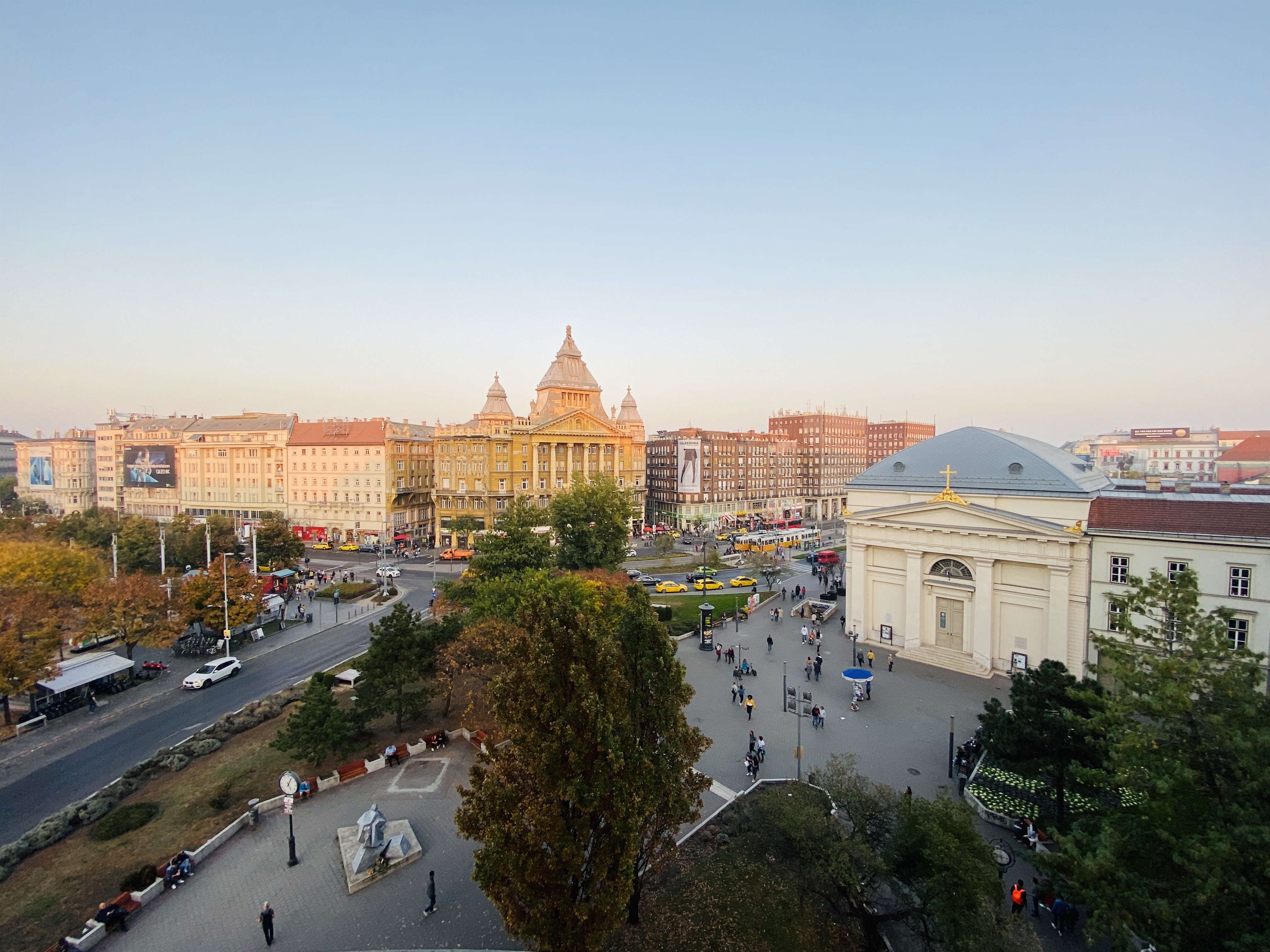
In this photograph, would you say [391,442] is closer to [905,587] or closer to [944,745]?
[905,587]

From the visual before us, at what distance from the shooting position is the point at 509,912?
41.1 feet

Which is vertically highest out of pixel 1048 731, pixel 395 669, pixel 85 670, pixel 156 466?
pixel 156 466

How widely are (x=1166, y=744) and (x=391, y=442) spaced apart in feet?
268

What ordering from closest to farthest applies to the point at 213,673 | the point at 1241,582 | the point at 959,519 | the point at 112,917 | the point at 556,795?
the point at 556,795
the point at 112,917
the point at 1241,582
the point at 213,673
the point at 959,519

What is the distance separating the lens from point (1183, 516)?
98.5ft

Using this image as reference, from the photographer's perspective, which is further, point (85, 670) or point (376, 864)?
point (85, 670)

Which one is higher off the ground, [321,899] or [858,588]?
[858,588]

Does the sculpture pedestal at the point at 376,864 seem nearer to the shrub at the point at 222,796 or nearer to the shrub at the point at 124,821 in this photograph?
the shrub at the point at 222,796

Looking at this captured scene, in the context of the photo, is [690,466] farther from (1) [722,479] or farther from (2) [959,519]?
(2) [959,519]

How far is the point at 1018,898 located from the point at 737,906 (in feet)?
25.0

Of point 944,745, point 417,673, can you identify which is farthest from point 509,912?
point 944,745

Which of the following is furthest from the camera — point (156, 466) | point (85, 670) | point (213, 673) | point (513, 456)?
point (156, 466)

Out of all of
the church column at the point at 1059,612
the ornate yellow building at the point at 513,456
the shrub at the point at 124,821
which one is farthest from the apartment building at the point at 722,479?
the shrub at the point at 124,821

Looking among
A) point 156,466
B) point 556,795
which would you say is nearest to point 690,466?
point 156,466
